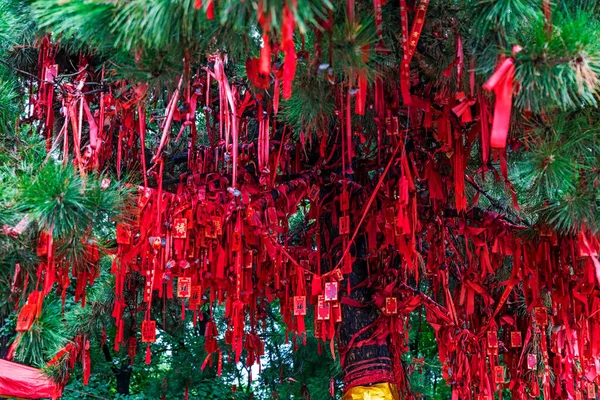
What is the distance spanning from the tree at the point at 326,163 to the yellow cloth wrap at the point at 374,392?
2 centimetres

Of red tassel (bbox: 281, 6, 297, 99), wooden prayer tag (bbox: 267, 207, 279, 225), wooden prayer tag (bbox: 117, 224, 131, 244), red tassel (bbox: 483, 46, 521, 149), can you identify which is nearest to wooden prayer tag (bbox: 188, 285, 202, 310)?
wooden prayer tag (bbox: 267, 207, 279, 225)

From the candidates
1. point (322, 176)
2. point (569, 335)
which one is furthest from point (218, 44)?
point (569, 335)

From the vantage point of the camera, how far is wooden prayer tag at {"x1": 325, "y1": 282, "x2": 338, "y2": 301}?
8.00ft

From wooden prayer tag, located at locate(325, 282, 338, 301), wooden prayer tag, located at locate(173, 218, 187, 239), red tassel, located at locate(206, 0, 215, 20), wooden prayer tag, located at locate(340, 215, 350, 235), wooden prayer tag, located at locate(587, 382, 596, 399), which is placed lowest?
wooden prayer tag, located at locate(587, 382, 596, 399)

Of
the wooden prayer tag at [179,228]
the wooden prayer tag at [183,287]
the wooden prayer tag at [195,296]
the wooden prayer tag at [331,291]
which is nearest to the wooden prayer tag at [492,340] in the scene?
the wooden prayer tag at [331,291]

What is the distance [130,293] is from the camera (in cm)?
433

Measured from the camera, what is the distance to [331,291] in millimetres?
2445

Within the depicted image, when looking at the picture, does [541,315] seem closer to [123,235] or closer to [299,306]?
[299,306]

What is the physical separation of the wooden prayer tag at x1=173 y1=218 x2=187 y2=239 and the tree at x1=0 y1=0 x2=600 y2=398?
21mm

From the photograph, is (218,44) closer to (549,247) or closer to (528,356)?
(549,247)

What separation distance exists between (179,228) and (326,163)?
3.23 feet

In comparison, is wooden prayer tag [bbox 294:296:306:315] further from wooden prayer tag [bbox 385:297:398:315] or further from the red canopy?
the red canopy

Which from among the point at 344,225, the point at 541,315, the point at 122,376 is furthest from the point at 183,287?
the point at 122,376

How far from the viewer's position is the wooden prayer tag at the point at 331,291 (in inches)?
96.0
